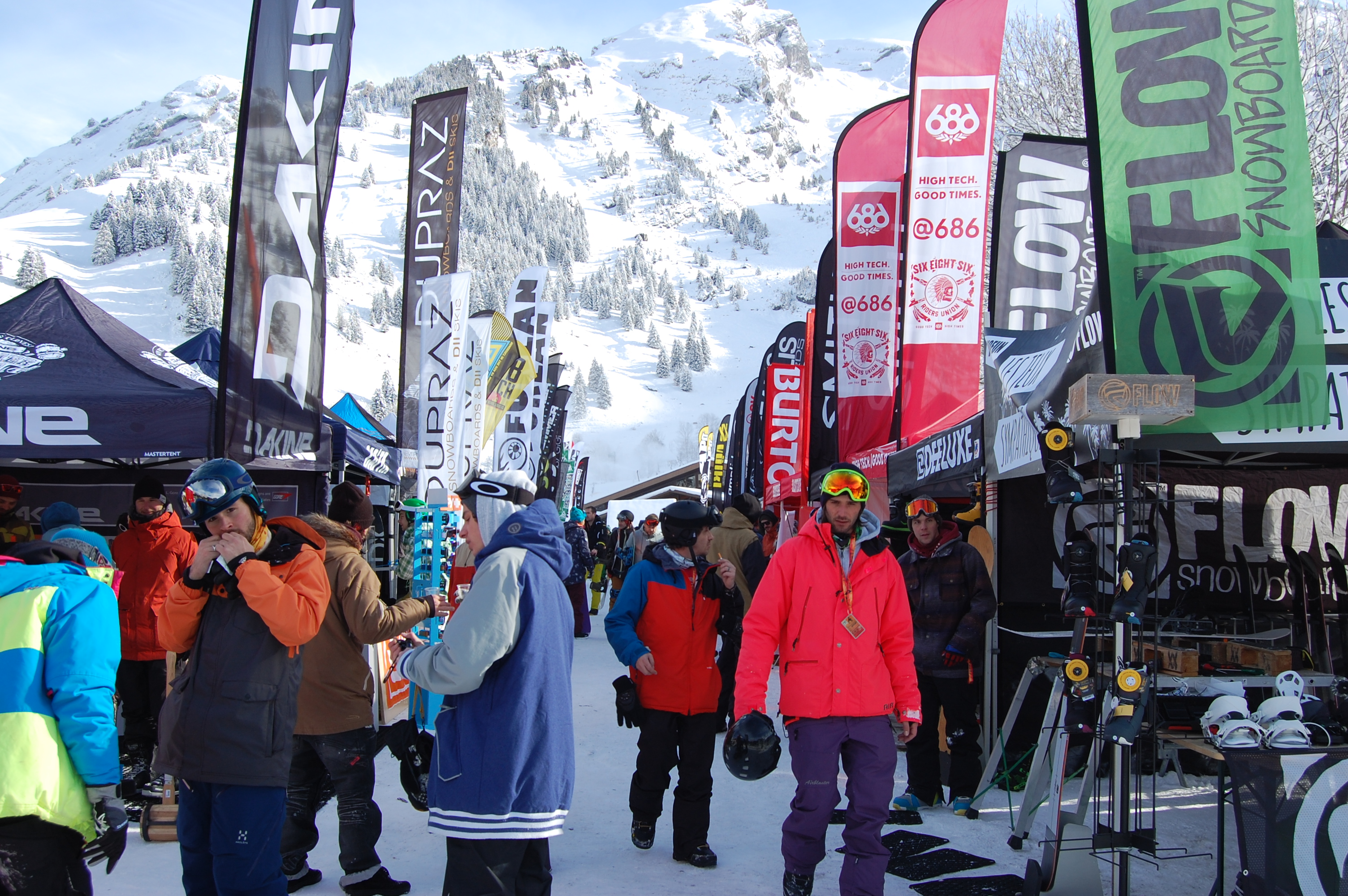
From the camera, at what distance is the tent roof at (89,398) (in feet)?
18.6

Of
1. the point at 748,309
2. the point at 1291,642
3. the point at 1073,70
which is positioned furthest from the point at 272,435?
the point at 748,309

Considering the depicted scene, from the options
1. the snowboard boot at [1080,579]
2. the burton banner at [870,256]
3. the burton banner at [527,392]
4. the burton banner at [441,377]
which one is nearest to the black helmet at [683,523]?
the snowboard boot at [1080,579]

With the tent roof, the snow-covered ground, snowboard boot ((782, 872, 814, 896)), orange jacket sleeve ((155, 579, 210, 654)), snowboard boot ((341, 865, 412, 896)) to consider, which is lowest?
the snow-covered ground

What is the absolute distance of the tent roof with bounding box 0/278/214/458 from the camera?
5.68 meters

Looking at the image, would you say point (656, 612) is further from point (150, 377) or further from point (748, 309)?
point (748, 309)

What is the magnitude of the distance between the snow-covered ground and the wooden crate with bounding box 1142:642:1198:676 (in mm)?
882

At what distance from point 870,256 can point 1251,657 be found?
4984mm

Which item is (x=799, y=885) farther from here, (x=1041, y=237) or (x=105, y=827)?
(x=1041, y=237)

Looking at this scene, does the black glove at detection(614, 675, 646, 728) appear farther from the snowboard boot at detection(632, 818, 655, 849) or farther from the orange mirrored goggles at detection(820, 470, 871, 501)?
the orange mirrored goggles at detection(820, 470, 871, 501)

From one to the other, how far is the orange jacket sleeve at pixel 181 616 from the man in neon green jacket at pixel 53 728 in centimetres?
35

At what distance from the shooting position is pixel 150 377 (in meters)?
6.09

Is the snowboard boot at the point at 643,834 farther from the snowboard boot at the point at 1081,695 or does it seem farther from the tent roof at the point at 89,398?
the tent roof at the point at 89,398

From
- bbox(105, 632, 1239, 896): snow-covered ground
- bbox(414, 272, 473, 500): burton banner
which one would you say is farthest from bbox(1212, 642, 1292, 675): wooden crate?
bbox(414, 272, 473, 500): burton banner

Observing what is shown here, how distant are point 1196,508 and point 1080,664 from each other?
11.3 feet
